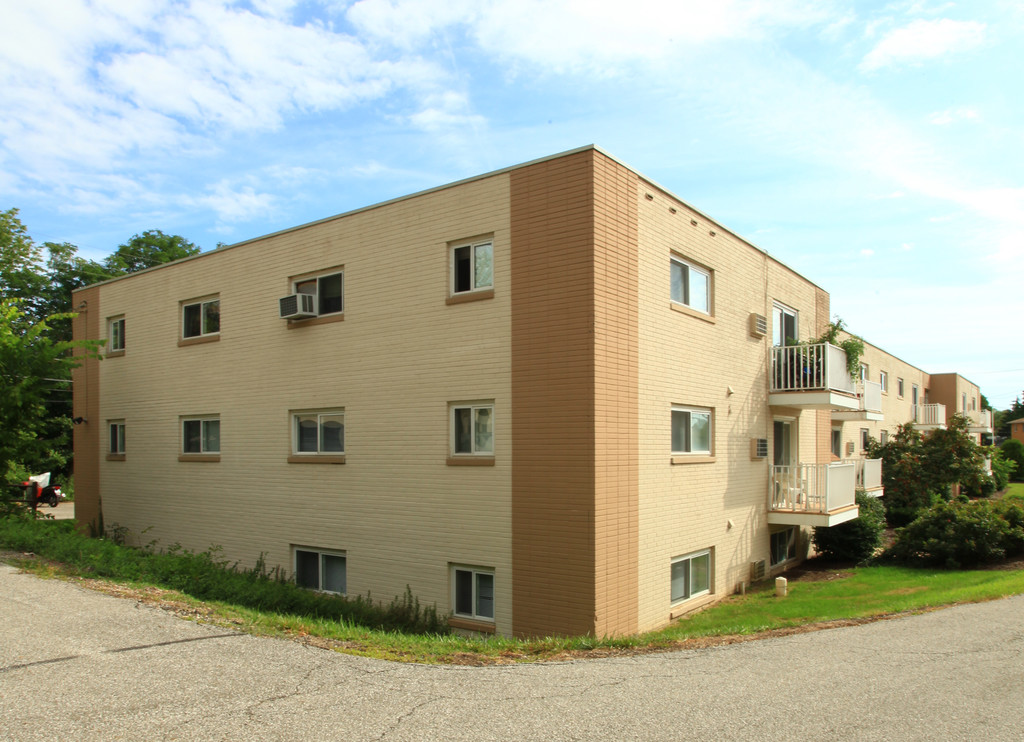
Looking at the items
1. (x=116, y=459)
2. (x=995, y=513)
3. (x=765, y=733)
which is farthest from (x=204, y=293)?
(x=995, y=513)

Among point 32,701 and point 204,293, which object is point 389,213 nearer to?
point 204,293

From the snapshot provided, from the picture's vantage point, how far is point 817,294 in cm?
2030

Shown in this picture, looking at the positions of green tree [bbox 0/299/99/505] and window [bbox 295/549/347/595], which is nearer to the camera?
window [bbox 295/549/347/595]

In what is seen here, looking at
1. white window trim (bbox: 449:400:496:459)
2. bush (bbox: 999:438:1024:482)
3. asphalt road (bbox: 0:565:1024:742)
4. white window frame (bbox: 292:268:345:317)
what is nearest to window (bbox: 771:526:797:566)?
white window trim (bbox: 449:400:496:459)

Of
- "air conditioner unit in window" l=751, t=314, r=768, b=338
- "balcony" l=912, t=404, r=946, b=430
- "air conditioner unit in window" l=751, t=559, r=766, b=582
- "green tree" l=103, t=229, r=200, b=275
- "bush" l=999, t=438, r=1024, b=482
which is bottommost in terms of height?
"bush" l=999, t=438, r=1024, b=482

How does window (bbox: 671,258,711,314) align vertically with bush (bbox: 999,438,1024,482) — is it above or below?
above

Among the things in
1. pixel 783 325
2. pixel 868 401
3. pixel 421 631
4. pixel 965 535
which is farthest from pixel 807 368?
pixel 421 631

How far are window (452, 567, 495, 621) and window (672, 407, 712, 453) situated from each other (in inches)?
160

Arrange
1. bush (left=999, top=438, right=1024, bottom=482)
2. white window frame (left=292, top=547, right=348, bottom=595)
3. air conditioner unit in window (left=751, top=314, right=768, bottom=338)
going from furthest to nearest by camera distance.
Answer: bush (left=999, top=438, right=1024, bottom=482) → air conditioner unit in window (left=751, top=314, right=768, bottom=338) → white window frame (left=292, top=547, right=348, bottom=595)

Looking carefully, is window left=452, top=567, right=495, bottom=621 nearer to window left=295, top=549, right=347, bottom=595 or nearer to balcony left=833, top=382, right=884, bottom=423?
window left=295, top=549, right=347, bottom=595

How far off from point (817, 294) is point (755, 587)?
9026 mm

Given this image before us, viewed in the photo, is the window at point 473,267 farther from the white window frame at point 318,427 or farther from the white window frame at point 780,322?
the white window frame at point 780,322

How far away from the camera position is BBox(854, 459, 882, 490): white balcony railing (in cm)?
1930

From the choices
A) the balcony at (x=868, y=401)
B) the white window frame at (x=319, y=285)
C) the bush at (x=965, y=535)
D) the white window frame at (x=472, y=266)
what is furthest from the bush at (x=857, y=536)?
the white window frame at (x=319, y=285)
